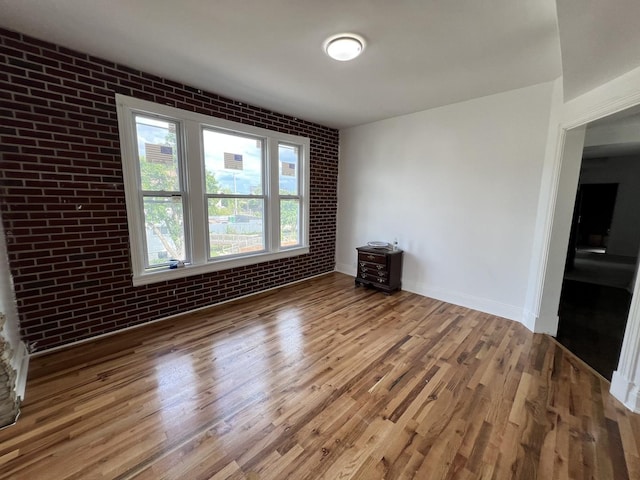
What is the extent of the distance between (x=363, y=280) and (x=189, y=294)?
7.99ft

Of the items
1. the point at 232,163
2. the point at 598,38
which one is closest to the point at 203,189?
the point at 232,163

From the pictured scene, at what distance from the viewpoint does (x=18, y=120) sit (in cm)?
210

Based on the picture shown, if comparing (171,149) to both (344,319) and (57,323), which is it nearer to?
(57,323)

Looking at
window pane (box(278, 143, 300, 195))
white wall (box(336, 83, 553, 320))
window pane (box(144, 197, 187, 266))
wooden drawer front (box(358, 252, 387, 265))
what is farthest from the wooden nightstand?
window pane (box(144, 197, 187, 266))

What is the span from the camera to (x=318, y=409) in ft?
Result: 5.81

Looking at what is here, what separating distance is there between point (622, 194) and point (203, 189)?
944 centimetres

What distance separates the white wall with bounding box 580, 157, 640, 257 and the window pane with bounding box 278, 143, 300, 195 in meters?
7.00

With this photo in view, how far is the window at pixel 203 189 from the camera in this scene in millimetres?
2738

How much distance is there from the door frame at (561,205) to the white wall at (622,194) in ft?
18.1

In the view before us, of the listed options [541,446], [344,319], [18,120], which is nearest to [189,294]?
[344,319]

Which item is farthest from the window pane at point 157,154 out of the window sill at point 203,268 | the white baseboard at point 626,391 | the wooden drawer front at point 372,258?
the white baseboard at point 626,391

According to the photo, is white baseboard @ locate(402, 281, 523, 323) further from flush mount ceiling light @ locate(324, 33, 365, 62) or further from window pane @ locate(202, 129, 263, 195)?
flush mount ceiling light @ locate(324, 33, 365, 62)

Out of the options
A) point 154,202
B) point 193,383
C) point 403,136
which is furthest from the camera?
point 403,136

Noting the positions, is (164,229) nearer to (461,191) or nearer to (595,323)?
(461,191)
